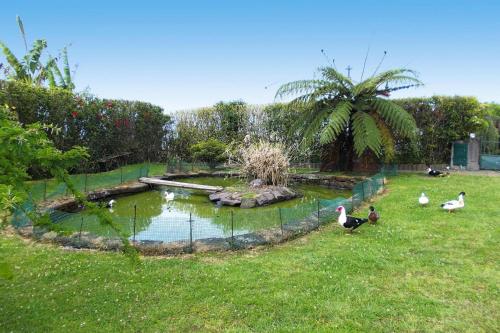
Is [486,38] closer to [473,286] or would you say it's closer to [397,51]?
[397,51]

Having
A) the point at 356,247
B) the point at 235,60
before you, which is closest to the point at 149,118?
the point at 235,60

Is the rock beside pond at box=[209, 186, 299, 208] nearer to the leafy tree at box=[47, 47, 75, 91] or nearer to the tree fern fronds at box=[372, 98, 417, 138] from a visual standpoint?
the tree fern fronds at box=[372, 98, 417, 138]

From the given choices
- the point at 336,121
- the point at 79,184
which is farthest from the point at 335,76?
the point at 79,184

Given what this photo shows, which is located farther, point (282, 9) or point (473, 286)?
point (282, 9)

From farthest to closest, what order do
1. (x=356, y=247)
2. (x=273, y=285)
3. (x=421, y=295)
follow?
(x=356, y=247) < (x=273, y=285) < (x=421, y=295)

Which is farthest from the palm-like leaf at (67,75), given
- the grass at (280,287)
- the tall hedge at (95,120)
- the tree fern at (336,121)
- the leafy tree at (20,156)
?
the leafy tree at (20,156)

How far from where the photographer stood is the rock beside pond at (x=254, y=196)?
8227 millimetres

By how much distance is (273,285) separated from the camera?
3834 millimetres

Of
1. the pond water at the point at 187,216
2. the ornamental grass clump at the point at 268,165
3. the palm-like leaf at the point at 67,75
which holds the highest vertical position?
the palm-like leaf at the point at 67,75

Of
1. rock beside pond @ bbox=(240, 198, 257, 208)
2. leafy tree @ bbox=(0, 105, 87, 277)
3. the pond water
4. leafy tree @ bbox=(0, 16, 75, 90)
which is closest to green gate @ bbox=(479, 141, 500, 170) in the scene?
the pond water

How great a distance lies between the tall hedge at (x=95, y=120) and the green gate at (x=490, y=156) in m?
12.6

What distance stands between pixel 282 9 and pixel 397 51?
13.6 ft

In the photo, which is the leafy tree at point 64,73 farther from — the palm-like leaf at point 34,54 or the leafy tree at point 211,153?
the leafy tree at point 211,153

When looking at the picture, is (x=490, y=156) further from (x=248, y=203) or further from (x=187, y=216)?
(x=187, y=216)
